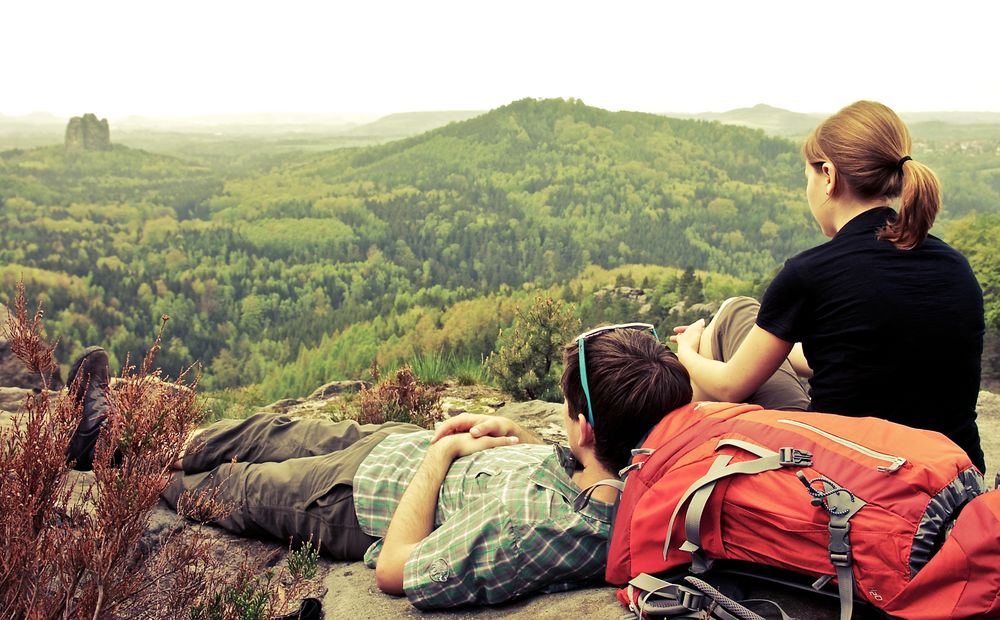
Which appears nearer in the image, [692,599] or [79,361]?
[692,599]

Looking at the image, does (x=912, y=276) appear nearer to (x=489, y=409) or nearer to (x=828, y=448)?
(x=828, y=448)

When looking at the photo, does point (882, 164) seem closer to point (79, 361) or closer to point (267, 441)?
point (267, 441)

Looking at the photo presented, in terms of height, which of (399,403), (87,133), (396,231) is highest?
(87,133)

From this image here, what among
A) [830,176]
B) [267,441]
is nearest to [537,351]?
[267,441]

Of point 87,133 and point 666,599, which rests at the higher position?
point 87,133

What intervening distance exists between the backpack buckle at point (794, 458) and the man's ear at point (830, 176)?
1241 mm

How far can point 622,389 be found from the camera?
2.40m

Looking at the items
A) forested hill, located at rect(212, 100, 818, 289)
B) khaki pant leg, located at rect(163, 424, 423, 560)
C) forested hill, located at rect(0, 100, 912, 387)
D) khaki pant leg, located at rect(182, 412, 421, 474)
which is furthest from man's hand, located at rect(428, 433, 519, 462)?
forested hill, located at rect(212, 100, 818, 289)

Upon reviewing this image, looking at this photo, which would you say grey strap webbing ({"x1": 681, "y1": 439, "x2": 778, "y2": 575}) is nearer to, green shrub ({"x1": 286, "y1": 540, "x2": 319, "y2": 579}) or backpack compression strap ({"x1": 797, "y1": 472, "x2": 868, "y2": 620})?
backpack compression strap ({"x1": 797, "y1": 472, "x2": 868, "y2": 620})

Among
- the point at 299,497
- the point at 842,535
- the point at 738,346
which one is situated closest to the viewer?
the point at 842,535

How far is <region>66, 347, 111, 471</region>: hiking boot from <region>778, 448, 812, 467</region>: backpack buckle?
325 cm

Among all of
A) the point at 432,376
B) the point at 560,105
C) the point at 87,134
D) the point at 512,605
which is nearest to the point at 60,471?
the point at 512,605

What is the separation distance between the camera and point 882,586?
1777mm

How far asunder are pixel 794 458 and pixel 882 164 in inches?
52.8
